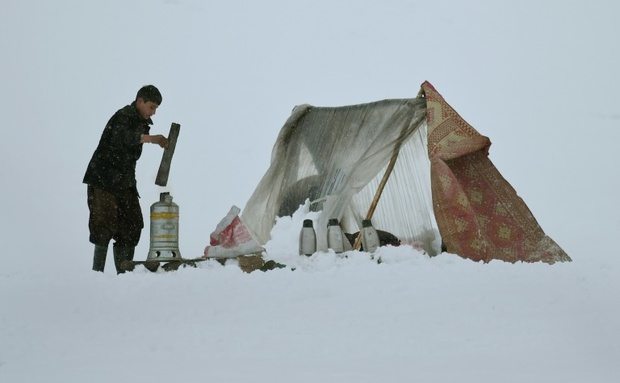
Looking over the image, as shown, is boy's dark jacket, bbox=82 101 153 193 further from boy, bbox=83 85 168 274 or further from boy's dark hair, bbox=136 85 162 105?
boy's dark hair, bbox=136 85 162 105

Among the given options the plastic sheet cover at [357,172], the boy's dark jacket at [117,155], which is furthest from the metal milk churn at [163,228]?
the plastic sheet cover at [357,172]

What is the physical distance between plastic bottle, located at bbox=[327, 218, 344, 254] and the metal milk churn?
1.03 meters

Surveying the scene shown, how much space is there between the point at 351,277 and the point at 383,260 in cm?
69

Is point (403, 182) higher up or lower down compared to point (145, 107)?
lower down

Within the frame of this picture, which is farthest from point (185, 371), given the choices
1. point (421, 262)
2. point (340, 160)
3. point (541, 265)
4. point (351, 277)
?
point (340, 160)

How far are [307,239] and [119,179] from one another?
1.33 meters

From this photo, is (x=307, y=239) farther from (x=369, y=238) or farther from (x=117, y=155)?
(x=117, y=155)

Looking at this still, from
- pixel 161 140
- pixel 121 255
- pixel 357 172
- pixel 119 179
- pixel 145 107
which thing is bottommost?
pixel 121 255

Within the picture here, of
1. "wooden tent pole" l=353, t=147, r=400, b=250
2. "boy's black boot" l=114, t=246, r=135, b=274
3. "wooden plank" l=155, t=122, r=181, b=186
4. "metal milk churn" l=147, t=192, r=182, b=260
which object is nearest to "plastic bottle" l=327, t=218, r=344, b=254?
"wooden tent pole" l=353, t=147, r=400, b=250

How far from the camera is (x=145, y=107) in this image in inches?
205

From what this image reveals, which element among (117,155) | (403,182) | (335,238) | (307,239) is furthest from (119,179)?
(403,182)

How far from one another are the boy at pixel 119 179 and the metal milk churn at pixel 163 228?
12cm

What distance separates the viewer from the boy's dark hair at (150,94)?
17.0 feet

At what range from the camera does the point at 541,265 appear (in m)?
4.94
